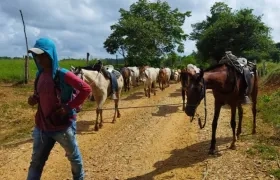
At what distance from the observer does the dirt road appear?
239 inches

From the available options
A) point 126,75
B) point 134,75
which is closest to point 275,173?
point 126,75

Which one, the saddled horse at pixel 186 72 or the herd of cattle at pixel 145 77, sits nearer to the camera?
the saddled horse at pixel 186 72

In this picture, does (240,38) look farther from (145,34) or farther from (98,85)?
(98,85)

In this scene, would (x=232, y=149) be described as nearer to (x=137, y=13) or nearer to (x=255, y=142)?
(x=255, y=142)

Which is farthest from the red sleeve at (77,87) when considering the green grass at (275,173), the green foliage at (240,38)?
the green foliage at (240,38)

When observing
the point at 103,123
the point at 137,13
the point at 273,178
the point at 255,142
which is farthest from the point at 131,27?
the point at 273,178

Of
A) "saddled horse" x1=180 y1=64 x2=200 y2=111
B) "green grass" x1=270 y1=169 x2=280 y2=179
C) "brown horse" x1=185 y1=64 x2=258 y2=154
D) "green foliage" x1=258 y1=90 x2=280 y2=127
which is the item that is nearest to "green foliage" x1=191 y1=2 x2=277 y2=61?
"green foliage" x1=258 y1=90 x2=280 y2=127

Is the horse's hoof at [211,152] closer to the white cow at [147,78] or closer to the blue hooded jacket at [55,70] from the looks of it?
the blue hooded jacket at [55,70]

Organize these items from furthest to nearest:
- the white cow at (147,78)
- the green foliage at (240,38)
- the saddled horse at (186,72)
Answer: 1. the green foliage at (240,38)
2. the white cow at (147,78)
3. the saddled horse at (186,72)

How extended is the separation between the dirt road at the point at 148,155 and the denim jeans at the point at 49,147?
1.92 m

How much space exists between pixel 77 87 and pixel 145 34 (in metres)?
29.2

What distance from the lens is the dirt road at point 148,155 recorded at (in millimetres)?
6066

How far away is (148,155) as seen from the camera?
7168 millimetres

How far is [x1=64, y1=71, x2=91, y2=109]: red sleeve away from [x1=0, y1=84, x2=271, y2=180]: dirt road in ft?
8.18
